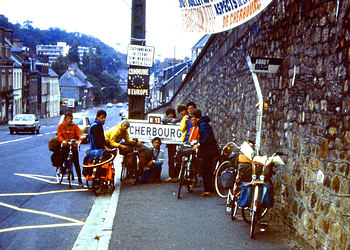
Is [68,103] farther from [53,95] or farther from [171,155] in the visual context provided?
[171,155]

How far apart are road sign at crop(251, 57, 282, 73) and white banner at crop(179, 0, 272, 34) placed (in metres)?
0.71

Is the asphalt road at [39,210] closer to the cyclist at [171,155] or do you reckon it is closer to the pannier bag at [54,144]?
the pannier bag at [54,144]

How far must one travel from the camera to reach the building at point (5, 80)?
208 feet

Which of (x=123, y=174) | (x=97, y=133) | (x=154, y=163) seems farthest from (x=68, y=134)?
(x=154, y=163)

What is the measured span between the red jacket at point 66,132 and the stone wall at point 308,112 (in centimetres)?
410

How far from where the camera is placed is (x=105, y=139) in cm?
1161

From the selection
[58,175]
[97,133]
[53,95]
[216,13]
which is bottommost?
[53,95]

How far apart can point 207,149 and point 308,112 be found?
3.74 meters

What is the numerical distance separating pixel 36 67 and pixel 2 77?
24396mm

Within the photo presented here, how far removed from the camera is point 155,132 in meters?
12.8

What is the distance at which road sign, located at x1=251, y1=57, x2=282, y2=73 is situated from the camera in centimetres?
779

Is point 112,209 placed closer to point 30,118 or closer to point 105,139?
point 105,139

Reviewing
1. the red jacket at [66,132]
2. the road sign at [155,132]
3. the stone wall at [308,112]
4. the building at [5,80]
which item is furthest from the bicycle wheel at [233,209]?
the building at [5,80]

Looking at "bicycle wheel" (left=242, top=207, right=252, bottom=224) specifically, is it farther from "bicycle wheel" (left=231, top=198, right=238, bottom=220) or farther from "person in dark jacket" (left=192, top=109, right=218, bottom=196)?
"person in dark jacket" (left=192, top=109, right=218, bottom=196)
